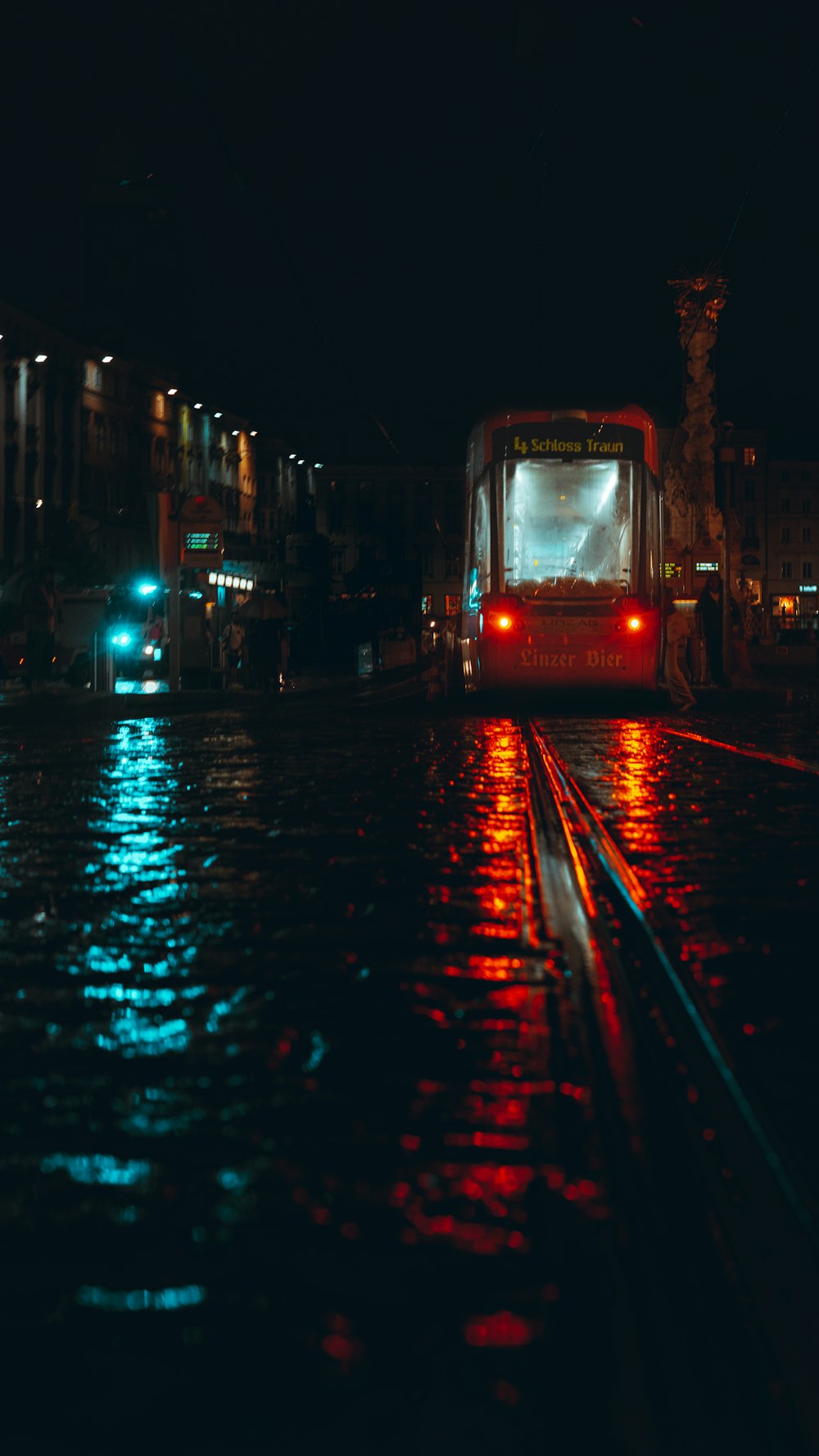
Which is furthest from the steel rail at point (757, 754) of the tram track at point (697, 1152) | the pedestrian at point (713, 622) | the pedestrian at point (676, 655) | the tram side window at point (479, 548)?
the pedestrian at point (713, 622)

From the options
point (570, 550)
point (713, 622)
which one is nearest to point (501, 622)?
point (570, 550)

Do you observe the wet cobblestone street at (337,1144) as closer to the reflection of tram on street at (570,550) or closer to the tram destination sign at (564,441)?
the reflection of tram on street at (570,550)

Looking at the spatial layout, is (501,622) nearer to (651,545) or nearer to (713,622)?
(651,545)

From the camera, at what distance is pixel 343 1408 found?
2096 mm

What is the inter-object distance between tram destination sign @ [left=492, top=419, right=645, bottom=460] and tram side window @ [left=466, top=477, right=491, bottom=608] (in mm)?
654

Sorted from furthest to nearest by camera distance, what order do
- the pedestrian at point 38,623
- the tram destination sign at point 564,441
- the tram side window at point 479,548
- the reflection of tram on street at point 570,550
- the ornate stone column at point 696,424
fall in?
the ornate stone column at point 696,424, the pedestrian at point 38,623, the tram side window at point 479,548, the reflection of tram on street at point 570,550, the tram destination sign at point 564,441

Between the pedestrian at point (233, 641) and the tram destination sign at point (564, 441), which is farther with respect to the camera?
the pedestrian at point (233, 641)

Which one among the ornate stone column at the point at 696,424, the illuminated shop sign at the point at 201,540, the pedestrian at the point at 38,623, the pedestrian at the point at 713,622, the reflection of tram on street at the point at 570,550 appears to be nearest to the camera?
the reflection of tram on street at the point at 570,550

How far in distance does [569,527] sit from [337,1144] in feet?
67.7

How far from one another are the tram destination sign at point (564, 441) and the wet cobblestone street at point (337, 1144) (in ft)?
50.8

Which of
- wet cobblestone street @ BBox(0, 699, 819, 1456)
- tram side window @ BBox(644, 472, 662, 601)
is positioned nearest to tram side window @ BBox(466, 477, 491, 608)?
tram side window @ BBox(644, 472, 662, 601)

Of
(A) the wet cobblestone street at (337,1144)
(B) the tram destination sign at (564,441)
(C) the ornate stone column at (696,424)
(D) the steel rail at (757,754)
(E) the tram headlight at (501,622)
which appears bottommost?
(D) the steel rail at (757,754)

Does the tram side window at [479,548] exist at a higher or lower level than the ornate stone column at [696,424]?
lower

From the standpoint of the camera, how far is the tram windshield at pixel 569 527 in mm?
23312
